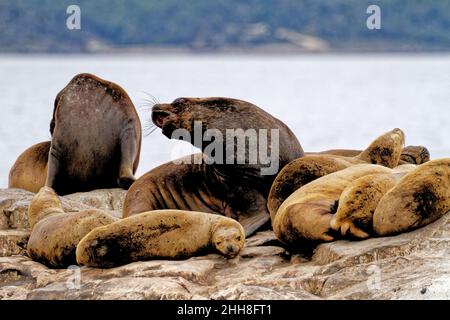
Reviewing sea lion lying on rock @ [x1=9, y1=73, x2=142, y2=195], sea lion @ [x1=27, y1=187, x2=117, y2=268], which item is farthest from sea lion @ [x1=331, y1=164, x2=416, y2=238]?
sea lion lying on rock @ [x1=9, y1=73, x2=142, y2=195]

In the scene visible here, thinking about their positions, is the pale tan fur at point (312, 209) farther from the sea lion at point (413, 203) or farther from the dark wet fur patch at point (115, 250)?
the dark wet fur patch at point (115, 250)

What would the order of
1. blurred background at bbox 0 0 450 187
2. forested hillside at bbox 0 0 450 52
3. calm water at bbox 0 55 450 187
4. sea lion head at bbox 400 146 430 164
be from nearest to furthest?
sea lion head at bbox 400 146 430 164 → calm water at bbox 0 55 450 187 → blurred background at bbox 0 0 450 187 → forested hillside at bbox 0 0 450 52

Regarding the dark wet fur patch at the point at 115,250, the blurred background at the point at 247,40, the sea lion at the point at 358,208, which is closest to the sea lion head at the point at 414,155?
the sea lion at the point at 358,208

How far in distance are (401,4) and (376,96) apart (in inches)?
1637

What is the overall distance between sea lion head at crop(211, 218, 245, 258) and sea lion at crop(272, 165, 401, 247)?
0.94 feet

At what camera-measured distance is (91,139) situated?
1138cm

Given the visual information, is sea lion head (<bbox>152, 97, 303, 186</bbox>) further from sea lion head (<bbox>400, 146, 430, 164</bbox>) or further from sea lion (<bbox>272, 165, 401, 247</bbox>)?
sea lion head (<bbox>400, 146, 430, 164</bbox>)

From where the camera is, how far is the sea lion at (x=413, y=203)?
7148 mm

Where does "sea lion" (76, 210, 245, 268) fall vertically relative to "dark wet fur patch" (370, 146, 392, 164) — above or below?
below

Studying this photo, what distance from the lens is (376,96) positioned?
67.1 metres

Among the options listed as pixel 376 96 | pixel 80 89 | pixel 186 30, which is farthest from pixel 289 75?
pixel 80 89

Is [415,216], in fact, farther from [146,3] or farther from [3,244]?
[146,3]

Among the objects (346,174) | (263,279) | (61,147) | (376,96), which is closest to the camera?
(263,279)

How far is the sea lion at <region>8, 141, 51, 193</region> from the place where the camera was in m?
11.8
